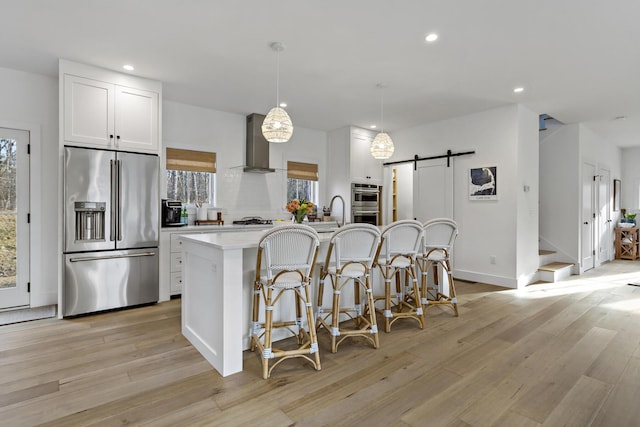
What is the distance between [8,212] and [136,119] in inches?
66.5

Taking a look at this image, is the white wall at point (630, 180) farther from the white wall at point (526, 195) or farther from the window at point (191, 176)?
the window at point (191, 176)

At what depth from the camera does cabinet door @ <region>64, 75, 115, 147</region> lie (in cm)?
353

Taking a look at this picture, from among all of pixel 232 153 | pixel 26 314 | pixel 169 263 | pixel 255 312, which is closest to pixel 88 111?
pixel 169 263

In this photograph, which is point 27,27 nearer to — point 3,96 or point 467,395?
point 3,96

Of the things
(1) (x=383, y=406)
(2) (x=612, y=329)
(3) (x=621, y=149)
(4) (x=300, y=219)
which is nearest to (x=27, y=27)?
(4) (x=300, y=219)

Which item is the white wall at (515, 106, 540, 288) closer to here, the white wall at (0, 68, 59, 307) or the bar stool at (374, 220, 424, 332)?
the bar stool at (374, 220, 424, 332)

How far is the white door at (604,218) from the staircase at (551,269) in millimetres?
1681

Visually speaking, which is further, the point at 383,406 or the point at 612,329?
the point at 612,329

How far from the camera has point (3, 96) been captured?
3.71m

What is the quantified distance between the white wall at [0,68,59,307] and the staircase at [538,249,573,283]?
22.5 ft

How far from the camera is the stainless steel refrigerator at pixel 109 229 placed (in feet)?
11.5

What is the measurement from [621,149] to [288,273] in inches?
387

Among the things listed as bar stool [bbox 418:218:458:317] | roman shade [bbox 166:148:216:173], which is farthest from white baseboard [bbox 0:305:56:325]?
bar stool [bbox 418:218:458:317]

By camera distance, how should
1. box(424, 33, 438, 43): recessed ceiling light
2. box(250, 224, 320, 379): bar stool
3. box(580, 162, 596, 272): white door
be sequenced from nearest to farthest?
box(250, 224, 320, 379): bar stool → box(424, 33, 438, 43): recessed ceiling light → box(580, 162, 596, 272): white door
